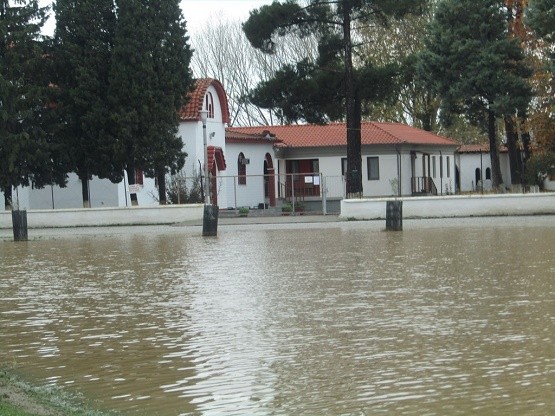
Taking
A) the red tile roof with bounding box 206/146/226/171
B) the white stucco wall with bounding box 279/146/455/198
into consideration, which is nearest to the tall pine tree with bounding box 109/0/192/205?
the red tile roof with bounding box 206/146/226/171

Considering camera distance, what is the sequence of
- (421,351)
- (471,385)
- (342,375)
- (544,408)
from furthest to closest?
(421,351), (342,375), (471,385), (544,408)

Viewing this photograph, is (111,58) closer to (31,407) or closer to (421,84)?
(421,84)

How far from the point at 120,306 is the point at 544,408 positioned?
8.69m

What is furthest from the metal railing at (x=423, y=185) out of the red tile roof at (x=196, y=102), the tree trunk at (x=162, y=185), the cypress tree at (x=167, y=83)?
the cypress tree at (x=167, y=83)

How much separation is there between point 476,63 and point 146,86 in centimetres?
1490

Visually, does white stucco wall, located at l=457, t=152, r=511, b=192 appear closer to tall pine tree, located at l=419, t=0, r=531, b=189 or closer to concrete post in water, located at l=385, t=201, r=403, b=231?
tall pine tree, located at l=419, t=0, r=531, b=189

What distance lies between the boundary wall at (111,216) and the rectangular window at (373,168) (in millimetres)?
24837

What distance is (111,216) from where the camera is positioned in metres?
45.8

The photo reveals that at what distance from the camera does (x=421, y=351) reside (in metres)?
11.5

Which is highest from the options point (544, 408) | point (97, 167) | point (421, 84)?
point (421, 84)

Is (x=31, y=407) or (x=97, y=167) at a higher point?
(x=97, y=167)

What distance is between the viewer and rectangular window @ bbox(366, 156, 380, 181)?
67.9 metres

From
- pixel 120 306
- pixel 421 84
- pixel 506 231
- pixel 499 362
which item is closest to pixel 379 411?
pixel 499 362

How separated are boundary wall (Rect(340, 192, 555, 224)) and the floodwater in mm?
16287
